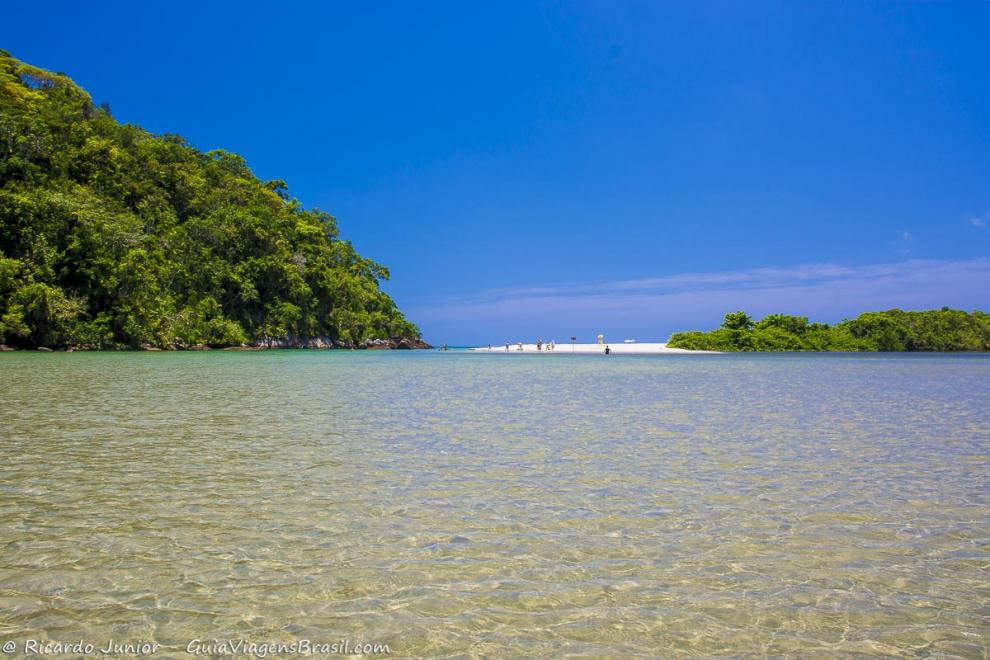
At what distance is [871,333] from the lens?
306 ft

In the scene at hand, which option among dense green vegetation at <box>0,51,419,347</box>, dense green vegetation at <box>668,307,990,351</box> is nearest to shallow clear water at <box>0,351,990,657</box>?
dense green vegetation at <box>0,51,419,347</box>

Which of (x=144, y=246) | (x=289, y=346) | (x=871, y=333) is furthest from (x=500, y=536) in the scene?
(x=871, y=333)

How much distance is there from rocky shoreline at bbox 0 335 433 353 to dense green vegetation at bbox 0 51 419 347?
578 mm

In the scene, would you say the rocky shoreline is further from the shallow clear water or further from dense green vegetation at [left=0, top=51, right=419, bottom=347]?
the shallow clear water

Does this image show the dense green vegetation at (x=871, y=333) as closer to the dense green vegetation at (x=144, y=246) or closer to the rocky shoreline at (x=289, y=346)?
the rocky shoreline at (x=289, y=346)

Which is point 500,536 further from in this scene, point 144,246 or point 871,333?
point 871,333

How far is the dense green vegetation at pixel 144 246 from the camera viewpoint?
4975 cm

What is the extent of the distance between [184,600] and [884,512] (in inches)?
238

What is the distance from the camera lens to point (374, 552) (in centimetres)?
461

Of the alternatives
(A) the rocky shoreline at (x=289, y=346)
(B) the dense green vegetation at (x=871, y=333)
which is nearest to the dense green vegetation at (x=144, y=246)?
(A) the rocky shoreline at (x=289, y=346)

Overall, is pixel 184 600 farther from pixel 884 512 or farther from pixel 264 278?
pixel 264 278

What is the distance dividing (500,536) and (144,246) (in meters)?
72.2

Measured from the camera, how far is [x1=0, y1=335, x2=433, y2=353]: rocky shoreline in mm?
52838

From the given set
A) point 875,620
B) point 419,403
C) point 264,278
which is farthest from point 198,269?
point 875,620
